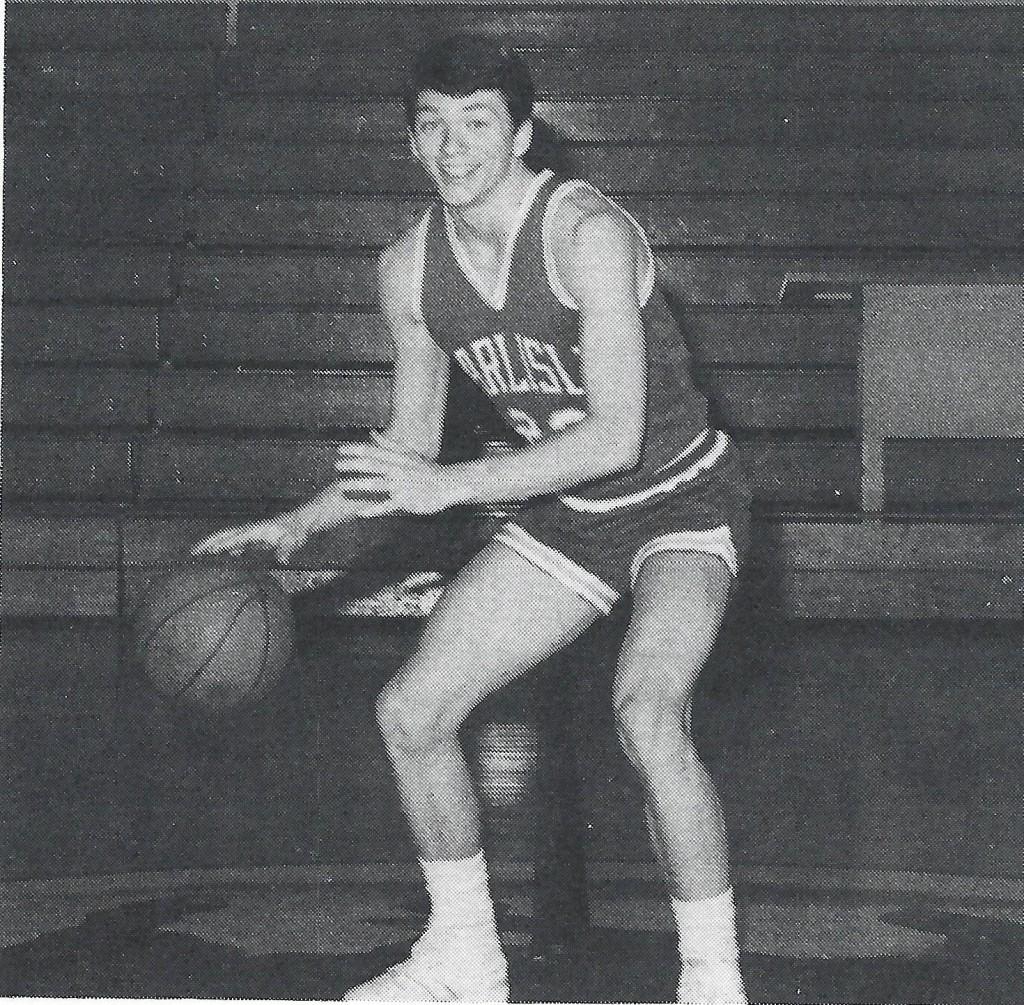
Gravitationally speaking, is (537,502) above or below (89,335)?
below

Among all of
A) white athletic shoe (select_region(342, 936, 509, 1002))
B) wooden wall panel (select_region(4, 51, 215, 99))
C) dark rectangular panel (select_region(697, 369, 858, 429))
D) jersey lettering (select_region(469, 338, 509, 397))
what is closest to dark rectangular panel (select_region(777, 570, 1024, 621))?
dark rectangular panel (select_region(697, 369, 858, 429))

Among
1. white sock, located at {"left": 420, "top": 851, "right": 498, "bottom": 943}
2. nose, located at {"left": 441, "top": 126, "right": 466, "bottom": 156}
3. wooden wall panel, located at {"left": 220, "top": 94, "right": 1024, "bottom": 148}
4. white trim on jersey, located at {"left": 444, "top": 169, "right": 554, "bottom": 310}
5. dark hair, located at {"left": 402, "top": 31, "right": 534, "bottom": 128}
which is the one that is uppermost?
wooden wall panel, located at {"left": 220, "top": 94, "right": 1024, "bottom": 148}

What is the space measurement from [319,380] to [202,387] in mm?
526

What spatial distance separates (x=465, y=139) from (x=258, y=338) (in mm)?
5123

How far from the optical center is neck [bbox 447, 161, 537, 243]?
2863 millimetres

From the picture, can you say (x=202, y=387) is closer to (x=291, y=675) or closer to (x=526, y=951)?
(x=291, y=675)

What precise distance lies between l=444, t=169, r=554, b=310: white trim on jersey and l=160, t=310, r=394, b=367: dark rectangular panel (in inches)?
190

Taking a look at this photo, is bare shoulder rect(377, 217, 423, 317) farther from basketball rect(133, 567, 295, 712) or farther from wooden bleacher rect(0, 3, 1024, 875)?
wooden bleacher rect(0, 3, 1024, 875)

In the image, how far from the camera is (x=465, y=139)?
9.15 feet

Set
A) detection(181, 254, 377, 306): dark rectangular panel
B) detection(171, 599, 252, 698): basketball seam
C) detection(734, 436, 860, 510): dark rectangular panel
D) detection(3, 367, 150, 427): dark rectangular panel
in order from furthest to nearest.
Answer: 1. detection(181, 254, 377, 306): dark rectangular panel
2. detection(3, 367, 150, 427): dark rectangular panel
3. detection(734, 436, 860, 510): dark rectangular panel
4. detection(171, 599, 252, 698): basketball seam

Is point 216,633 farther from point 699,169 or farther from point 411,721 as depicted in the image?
point 699,169

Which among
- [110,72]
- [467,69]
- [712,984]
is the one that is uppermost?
[110,72]

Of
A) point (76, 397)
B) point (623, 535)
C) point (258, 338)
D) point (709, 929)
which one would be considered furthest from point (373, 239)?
point (709, 929)

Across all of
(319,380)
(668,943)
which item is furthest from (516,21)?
(668,943)
